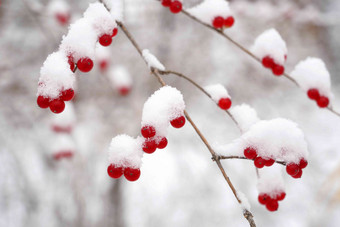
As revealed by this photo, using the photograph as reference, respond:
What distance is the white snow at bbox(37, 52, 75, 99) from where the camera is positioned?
72 centimetres

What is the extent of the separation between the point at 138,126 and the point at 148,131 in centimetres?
363

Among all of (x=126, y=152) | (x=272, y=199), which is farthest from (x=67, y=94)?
(x=272, y=199)

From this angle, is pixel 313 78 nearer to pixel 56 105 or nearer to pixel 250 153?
pixel 250 153

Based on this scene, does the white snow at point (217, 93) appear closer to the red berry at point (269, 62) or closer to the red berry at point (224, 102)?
the red berry at point (224, 102)

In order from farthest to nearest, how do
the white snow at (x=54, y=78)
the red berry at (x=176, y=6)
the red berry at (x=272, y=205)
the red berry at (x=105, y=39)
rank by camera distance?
1. the red berry at (x=176, y=6)
2. the red berry at (x=272, y=205)
3. the red berry at (x=105, y=39)
4. the white snow at (x=54, y=78)

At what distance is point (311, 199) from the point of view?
5.26 meters

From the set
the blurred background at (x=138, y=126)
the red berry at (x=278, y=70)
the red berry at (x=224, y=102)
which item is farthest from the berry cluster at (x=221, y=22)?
the blurred background at (x=138, y=126)

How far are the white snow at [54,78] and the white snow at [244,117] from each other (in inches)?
21.5

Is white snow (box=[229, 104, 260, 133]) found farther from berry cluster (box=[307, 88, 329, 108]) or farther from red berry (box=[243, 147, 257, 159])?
berry cluster (box=[307, 88, 329, 108])

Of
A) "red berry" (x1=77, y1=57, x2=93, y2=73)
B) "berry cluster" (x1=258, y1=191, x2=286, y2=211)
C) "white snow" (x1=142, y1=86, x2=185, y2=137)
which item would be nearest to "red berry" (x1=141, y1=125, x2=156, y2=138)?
"white snow" (x1=142, y1=86, x2=185, y2=137)

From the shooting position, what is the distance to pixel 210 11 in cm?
126

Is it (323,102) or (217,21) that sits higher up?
(217,21)

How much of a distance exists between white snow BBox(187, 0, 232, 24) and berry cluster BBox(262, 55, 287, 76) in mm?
236

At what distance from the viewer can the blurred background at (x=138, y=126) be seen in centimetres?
381
